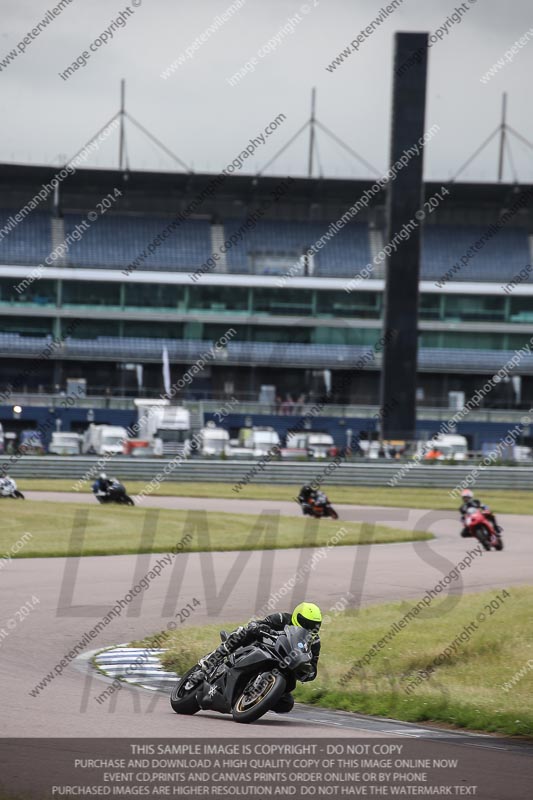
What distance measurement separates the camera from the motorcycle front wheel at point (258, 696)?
29.6 ft

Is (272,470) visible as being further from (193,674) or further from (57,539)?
(193,674)

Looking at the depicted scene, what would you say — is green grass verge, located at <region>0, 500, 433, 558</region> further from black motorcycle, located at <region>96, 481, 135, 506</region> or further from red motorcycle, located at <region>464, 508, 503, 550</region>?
red motorcycle, located at <region>464, 508, 503, 550</region>

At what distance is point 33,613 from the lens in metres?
15.5

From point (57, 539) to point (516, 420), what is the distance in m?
48.4

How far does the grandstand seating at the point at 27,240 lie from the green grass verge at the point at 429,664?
62.0 m

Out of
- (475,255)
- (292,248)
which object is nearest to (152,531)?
(292,248)

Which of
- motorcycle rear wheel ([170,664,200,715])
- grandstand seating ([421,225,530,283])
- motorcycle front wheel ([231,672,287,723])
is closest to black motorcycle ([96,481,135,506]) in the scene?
motorcycle rear wheel ([170,664,200,715])

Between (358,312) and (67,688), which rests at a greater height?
(358,312)

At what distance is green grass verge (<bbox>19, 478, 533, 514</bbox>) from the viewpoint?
128 ft

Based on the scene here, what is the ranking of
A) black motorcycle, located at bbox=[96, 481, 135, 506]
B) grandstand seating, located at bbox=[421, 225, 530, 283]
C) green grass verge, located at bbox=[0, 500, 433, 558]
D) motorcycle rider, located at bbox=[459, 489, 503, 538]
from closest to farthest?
green grass verge, located at bbox=[0, 500, 433, 558] < motorcycle rider, located at bbox=[459, 489, 503, 538] < black motorcycle, located at bbox=[96, 481, 135, 506] < grandstand seating, located at bbox=[421, 225, 530, 283]

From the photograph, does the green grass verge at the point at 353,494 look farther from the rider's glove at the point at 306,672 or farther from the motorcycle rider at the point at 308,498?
the rider's glove at the point at 306,672

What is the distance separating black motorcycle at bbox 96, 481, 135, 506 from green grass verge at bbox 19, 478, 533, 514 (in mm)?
6300

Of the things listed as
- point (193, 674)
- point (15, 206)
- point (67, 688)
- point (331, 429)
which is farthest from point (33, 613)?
point (15, 206)

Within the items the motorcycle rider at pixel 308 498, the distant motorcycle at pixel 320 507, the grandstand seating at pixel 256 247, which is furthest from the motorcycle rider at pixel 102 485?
the grandstand seating at pixel 256 247
